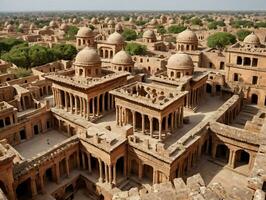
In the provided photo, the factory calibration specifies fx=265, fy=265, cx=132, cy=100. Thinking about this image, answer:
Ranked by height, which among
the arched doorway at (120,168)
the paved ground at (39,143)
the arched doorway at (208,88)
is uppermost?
the arched doorway at (208,88)

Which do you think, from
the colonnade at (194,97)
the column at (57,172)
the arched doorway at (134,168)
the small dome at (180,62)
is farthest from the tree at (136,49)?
the column at (57,172)

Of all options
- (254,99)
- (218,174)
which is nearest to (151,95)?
(218,174)

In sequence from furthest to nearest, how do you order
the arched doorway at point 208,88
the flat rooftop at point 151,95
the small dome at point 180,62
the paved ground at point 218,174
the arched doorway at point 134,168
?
the arched doorway at point 208,88 < the small dome at point 180,62 < the flat rooftop at point 151,95 < the arched doorway at point 134,168 < the paved ground at point 218,174

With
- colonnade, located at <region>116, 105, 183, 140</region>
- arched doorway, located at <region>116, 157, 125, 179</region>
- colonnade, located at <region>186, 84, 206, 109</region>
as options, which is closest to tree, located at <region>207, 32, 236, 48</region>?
colonnade, located at <region>186, 84, 206, 109</region>

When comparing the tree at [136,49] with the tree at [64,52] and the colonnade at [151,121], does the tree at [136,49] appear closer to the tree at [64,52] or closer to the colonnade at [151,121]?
the tree at [64,52]

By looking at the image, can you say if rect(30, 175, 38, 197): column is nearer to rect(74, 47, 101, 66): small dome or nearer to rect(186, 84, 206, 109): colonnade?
rect(74, 47, 101, 66): small dome

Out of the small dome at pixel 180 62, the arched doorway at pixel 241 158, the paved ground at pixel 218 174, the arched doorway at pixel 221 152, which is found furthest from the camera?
the small dome at pixel 180 62
